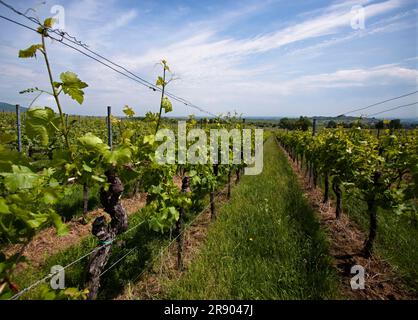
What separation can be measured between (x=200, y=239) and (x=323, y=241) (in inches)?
83.9

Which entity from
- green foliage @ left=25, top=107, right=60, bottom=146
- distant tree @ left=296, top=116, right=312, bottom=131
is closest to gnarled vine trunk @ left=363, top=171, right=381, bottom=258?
green foliage @ left=25, top=107, right=60, bottom=146

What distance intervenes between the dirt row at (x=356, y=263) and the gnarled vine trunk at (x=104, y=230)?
287cm

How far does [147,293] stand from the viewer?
3.25 meters

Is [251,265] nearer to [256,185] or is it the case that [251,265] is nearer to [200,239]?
[200,239]

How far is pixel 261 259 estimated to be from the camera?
387 centimetres

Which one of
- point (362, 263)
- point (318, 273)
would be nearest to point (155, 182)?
Result: point (318, 273)

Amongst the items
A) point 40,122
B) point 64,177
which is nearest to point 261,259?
point 64,177

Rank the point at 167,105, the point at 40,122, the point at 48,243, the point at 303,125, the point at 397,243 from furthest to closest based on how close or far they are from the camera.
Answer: the point at 303,125
the point at 48,243
the point at 397,243
the point at 167,105
the point at 40,122

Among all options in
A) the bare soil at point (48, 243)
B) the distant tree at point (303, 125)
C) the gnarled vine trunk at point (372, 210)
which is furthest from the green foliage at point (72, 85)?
the distant tree at point (303, 125)

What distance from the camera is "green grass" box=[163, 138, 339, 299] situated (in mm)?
3174

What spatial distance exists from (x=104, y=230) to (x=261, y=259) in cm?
235

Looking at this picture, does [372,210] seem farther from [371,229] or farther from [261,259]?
[261,259]

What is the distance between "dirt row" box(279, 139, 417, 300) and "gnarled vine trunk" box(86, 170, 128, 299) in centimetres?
287
